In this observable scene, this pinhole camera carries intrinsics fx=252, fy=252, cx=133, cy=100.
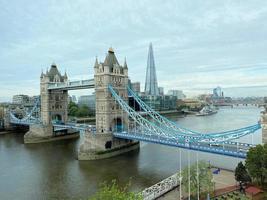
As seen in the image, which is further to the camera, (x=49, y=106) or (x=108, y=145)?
(x=49, y=106)

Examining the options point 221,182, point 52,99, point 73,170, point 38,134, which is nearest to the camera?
point 221,182

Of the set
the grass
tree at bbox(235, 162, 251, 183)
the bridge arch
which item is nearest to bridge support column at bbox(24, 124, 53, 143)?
the bridge arch

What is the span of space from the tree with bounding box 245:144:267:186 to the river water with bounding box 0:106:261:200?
4.68 m

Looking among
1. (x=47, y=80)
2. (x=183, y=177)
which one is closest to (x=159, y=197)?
(x=183, y=177)

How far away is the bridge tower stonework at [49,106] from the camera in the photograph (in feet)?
182

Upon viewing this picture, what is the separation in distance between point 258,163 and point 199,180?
4.98 meters

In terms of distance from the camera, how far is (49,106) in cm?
5881

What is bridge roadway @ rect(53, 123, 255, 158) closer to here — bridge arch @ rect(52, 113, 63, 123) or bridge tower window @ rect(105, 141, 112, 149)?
bridge tower window @ rect(105, 141, 112, 149)

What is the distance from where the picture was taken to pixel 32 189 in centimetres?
2723

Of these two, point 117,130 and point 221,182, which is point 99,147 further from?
point 221,182

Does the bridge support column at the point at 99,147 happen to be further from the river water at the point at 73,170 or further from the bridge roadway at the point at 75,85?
the bridge roadway at the point at 75,85

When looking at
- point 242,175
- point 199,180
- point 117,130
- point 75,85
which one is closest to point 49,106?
point 75,85

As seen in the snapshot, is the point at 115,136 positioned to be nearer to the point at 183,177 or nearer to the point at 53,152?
the point at 53,152

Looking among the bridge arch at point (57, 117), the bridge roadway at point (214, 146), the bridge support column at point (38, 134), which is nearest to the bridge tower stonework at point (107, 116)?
the bridge roadway at point (214, 146)
